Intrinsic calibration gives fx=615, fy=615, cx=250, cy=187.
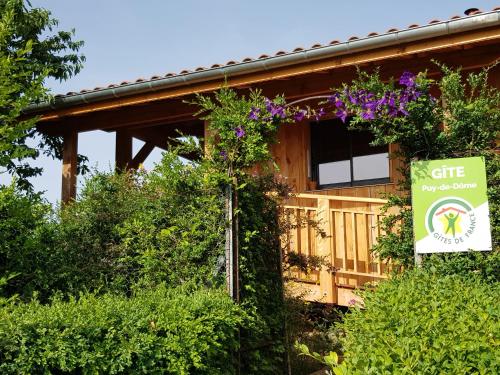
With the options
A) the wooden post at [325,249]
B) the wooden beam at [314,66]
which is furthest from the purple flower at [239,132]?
the wooden beam at [314,66]

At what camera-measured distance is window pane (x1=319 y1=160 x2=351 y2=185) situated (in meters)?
10.1

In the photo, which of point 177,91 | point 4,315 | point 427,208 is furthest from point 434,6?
point 4,315

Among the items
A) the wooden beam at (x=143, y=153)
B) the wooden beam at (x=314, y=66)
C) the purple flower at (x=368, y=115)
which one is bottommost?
the purple flower at (x=368, y=115)

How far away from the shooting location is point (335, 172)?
A: 33.3 feet

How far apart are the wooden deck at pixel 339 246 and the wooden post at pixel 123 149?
3.86 metres

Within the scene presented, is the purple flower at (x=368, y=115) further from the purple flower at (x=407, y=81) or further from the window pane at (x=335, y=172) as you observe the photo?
the window pane at (x=335, y=172)

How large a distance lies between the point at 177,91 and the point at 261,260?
13.9 ft

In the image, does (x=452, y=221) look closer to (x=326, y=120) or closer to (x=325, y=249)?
(x=325, y=249)

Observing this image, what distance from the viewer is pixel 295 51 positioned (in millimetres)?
8023

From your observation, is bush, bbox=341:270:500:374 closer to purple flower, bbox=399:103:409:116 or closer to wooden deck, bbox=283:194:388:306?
purple flower, bbox=399:103:409:116

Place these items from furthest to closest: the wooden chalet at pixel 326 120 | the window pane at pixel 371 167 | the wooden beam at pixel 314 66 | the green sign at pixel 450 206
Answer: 1. the window pane at pixel 371 167
2. the wooden chalet at pixel 326 120
3. the wooden beam at pixel 314 66
4. the green sign at pixel 450 206

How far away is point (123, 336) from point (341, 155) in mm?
6821

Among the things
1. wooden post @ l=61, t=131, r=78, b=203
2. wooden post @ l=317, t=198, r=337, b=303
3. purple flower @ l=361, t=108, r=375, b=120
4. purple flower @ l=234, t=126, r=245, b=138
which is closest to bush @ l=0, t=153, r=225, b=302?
purple flower @ l=234, t=126, r=245, b=138

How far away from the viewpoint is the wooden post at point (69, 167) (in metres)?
10.4
